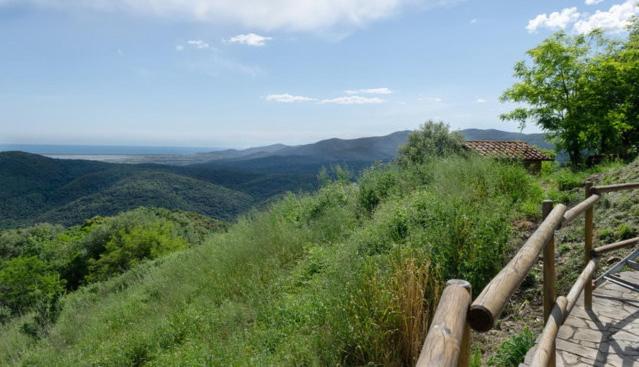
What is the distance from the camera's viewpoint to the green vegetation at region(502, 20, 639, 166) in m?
14.7

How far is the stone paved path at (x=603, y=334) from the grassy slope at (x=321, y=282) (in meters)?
0.90

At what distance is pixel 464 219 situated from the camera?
442cm

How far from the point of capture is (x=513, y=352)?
2.94m

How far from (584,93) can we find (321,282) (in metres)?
16.1

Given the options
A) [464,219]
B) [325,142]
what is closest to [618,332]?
[464,219]

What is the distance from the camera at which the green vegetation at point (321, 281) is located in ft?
10.6

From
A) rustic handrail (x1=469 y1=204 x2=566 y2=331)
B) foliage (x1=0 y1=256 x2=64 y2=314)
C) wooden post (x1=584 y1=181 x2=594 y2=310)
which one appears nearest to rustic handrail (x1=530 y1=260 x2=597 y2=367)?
rustic handrail (x1=469 y1=204 x2=566 y2=331)

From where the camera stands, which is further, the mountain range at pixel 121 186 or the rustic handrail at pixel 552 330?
the mountain range at pixel 121 186

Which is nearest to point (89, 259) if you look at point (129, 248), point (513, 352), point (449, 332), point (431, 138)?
point (129, 248)

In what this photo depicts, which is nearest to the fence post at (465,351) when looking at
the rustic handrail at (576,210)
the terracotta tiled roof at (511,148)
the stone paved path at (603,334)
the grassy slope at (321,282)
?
the stone paved path at (603,334)

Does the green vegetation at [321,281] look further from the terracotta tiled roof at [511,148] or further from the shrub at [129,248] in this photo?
the shrub at [129,248]

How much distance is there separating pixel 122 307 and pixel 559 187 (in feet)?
30.6

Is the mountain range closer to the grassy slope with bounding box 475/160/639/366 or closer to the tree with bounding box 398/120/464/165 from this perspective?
the tree with bounding box 398/120/464/165

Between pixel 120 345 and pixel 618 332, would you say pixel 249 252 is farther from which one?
pixel 618 332
